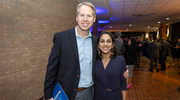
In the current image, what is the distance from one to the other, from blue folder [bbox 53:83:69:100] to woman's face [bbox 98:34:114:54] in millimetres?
655

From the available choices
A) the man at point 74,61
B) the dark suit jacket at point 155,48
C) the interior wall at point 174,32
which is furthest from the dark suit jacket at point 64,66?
the interior wall at point 174,32

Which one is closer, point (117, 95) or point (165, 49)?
point (117, 95)

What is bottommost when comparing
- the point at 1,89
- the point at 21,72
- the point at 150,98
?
the point at 150,98

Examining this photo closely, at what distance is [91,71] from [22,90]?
191 centimetres

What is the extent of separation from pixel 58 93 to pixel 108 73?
0.61 m

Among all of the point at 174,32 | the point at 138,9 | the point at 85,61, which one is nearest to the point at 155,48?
the point at 138,9

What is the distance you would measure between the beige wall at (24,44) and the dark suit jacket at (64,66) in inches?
55.2

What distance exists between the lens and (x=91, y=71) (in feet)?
5.16

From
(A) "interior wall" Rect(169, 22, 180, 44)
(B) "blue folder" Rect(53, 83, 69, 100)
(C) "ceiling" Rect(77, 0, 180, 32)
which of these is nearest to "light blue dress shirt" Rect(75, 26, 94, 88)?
(B) "blue folder" Rect(53, 83, 69, 100)

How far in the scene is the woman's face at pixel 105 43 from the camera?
5.62ft

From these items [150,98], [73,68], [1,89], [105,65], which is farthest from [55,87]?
[150,98]

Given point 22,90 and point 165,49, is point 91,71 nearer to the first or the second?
point 22,90

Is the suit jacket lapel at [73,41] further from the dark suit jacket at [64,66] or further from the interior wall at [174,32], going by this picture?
the interior wall at [174,32]

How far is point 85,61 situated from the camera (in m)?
1.51
